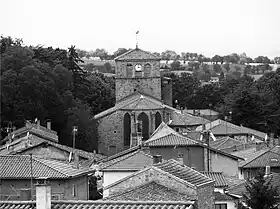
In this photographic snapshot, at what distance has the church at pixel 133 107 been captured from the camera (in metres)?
84.3

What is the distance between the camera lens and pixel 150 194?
79.0 feet

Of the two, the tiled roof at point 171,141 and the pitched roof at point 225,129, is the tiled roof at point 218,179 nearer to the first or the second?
the tiled roof at point 171,141

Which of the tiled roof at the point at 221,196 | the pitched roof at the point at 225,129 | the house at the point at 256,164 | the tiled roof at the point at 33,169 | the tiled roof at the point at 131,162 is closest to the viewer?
the tiled roof at the point at 221,196

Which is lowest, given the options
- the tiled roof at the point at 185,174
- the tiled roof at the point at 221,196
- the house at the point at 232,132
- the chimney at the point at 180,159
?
the tiled roof at the point at 221,196

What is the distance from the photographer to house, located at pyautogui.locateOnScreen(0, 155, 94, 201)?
35.6 meters

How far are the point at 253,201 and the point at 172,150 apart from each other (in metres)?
13.8

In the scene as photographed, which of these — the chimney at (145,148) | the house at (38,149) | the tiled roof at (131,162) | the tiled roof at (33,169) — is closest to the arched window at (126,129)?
the house at (38,149)

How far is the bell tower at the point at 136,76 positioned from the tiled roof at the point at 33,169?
53.3 m

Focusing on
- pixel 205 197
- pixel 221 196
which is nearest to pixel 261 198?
pixel 221 196

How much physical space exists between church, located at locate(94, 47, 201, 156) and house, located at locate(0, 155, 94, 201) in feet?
134

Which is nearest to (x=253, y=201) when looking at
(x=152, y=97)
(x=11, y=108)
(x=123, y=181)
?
(x=123, y=181)

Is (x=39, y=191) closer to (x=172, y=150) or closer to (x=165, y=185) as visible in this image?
(x=165, y=185)

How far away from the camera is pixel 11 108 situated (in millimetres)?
72375

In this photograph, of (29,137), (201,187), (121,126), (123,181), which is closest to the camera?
(201,187)
